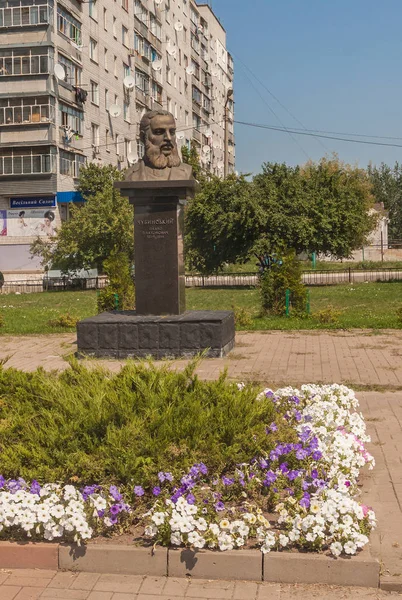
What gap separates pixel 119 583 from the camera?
4227mm

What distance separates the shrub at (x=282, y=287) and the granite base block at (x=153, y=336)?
712 cm

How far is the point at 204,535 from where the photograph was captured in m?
4.32

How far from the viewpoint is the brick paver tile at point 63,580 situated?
165 inches

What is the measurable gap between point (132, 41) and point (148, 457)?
51620 mm

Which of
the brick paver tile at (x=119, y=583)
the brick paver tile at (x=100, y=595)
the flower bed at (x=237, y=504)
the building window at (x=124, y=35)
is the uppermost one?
the building window at (x=124, y=35)

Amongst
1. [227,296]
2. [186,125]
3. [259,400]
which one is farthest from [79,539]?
[186,125]

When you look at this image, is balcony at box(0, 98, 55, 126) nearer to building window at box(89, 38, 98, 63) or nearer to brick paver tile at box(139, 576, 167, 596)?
building window at box(89, 38, 98, 63)

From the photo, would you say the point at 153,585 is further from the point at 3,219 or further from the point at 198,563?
the point at 3,219

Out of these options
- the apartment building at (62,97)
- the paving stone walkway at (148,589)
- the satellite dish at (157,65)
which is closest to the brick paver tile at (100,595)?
the paving stone walkway at (148,589)

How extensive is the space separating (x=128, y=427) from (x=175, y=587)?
1.44m

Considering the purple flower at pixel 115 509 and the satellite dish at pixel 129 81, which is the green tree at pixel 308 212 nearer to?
the satellite dish at pixel 129 81

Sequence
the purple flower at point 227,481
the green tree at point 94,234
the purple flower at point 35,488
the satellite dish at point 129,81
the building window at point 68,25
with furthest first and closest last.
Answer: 1. the satellite dish at point 129,81
2. the building window at point 68,25
3. the green tree at point 94,234
4. the purple flower at point 227,481
5. the purple flower at point 35,488

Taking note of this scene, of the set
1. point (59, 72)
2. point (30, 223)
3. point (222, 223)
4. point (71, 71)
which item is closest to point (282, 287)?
point (222, 223)

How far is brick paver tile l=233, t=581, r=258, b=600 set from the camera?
4027 millimetres
